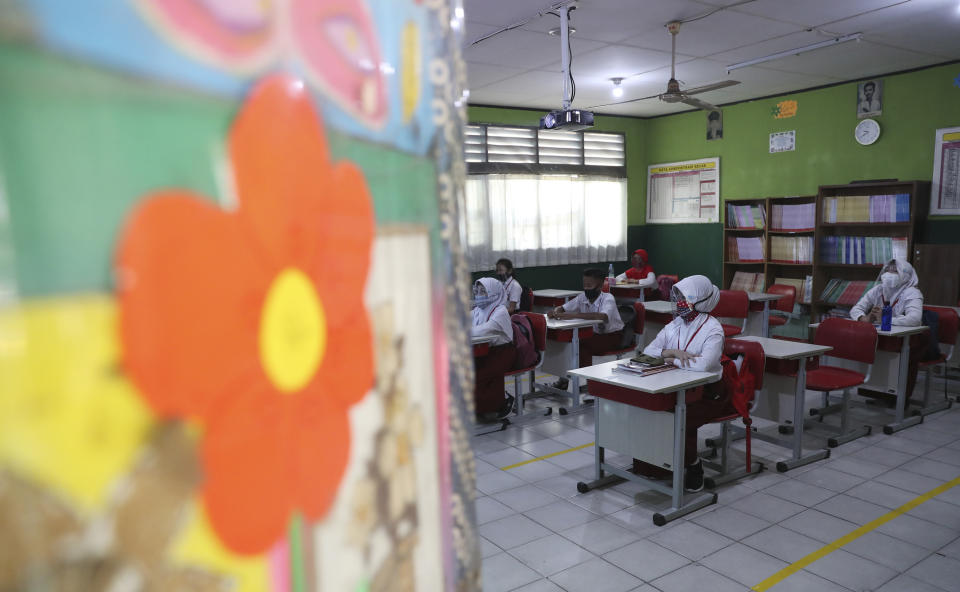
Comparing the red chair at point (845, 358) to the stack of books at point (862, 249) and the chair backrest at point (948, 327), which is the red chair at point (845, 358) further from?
the stack of books at point (862, 249)

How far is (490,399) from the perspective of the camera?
4.66 metres

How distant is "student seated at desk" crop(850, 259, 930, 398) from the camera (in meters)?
4.57

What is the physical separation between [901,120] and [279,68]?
7453 mm

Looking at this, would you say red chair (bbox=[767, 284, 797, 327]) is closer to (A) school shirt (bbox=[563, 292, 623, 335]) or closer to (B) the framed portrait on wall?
(B) the framed portrait on wall

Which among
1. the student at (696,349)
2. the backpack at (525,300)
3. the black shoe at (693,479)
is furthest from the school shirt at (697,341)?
the backpack at (525,300)

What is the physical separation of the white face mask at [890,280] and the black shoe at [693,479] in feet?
8.99

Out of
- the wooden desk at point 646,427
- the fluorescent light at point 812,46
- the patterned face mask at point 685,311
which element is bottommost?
the wooden desk at point 646,427

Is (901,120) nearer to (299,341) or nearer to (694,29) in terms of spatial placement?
(694,29)

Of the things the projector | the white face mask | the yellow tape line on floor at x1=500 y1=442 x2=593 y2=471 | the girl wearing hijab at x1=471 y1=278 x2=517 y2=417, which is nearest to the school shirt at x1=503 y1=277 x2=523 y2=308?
the girl wearing hijab at x1=471 y1=278 x2=517 y2=417

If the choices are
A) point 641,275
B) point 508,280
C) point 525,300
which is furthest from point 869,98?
point 508,280

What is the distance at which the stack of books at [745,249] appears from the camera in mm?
7625

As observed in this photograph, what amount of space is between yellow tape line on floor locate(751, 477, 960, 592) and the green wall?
366 cm

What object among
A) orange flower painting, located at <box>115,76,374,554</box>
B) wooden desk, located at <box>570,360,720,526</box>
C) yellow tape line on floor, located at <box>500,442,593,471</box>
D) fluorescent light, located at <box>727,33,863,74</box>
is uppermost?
fluorescent light, located at <box>727,33,863,74</box>

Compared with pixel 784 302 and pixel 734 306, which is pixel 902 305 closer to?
pixel 734 306
